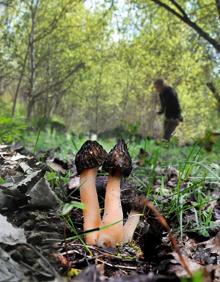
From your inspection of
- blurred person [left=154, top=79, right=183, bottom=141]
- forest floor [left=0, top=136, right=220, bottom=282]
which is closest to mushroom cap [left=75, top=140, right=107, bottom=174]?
forest floor [left=0, top=136, right=220, bottom=282]

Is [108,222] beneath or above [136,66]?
beneath

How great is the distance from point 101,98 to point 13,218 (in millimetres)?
36350

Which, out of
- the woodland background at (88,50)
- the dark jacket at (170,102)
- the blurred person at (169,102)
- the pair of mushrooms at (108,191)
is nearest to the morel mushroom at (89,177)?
the pair of mushrooms at (108,191)

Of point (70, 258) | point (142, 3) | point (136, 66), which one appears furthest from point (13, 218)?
point (136, 66)

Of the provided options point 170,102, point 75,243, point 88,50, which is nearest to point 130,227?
point 75,243

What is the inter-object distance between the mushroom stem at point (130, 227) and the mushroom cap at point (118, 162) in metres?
0.19

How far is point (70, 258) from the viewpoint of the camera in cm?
158

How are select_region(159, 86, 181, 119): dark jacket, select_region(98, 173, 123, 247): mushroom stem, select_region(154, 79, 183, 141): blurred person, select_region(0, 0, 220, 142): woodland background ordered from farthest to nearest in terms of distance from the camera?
1. select_region(0, 0, 220, 142): woodland background
2. select_region(159, 86, 181, 119): dark jacket
3. select_region(154, 79, 183, 141): blurred person
4. select_region(98, 173, 123, 247): mushroom stem

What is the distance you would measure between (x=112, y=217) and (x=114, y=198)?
92 mm

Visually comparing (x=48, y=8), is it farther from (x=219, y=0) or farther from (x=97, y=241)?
(x=97, y=241)

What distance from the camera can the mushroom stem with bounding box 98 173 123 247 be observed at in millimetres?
1771

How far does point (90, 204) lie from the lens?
6.07 ft

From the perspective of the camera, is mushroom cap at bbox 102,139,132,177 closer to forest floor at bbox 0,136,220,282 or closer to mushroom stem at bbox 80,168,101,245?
mushroom stem at bbox 80,168,101,245

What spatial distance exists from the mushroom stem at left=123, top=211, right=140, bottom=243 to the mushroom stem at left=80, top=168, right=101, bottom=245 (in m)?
0.13
